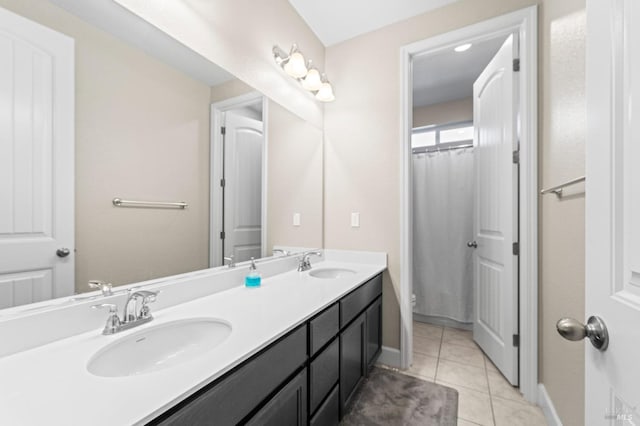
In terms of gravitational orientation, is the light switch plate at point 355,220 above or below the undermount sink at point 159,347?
above

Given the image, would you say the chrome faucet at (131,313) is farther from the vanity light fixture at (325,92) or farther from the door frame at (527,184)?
the door frame at (527,184)

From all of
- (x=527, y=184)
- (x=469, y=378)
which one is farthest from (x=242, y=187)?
(x=469, y=378)

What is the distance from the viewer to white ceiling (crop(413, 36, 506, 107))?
8.22ft

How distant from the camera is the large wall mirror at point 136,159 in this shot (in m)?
0.78

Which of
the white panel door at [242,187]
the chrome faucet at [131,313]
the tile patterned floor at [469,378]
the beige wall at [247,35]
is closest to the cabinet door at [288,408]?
the chrome faucet at [131,313]

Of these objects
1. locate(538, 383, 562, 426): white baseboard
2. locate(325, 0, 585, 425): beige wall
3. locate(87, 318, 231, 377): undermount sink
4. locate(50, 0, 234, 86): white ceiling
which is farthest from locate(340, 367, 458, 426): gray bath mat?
locate(50, 0, 234, 86): white ceiling

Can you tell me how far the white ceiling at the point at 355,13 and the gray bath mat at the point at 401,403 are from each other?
2.59 m

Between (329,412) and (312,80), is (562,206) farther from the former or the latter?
(312,80)

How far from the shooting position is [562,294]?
1.32 meters

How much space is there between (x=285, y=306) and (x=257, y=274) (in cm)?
43

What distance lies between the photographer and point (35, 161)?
774mm

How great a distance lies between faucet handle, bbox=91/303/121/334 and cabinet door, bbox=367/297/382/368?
133 centimetres

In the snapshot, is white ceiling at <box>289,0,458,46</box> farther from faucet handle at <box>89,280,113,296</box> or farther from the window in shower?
faucet handle at <box>89,280,113,296</box>

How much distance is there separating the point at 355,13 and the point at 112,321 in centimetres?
233
